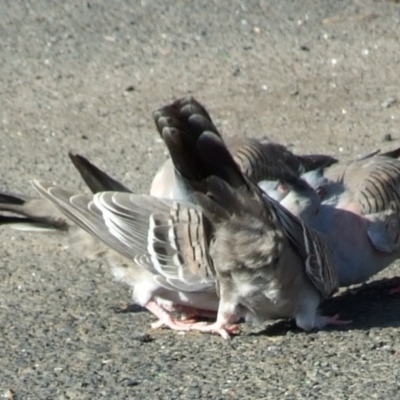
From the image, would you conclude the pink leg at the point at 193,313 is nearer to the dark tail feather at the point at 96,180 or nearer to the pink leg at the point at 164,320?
the pink leg at the point at 164,320

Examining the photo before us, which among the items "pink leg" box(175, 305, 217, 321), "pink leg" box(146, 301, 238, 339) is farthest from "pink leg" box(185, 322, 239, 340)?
"pink leg" box(175, 305, 217, 321)

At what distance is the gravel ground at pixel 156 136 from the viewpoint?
485cm

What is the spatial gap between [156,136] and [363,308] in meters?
3.18

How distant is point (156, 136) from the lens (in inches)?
336

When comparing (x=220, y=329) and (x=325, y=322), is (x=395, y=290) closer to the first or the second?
(x=325, y=322)

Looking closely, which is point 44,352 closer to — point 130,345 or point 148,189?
point 130,345

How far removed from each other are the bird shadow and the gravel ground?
0.01 meters

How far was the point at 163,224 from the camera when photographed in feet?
17.5

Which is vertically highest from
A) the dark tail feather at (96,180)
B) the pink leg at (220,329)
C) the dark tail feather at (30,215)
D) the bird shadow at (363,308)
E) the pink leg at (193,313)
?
the dark tail feather at (96,180)

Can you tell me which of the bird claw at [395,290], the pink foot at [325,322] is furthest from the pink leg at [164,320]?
the bird claw at [395,290]

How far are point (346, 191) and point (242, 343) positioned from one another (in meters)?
1.09

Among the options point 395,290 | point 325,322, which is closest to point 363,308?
point 395,290

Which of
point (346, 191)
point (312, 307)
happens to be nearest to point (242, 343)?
point (312, 307)

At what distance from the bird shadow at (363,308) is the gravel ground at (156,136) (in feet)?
0.04
